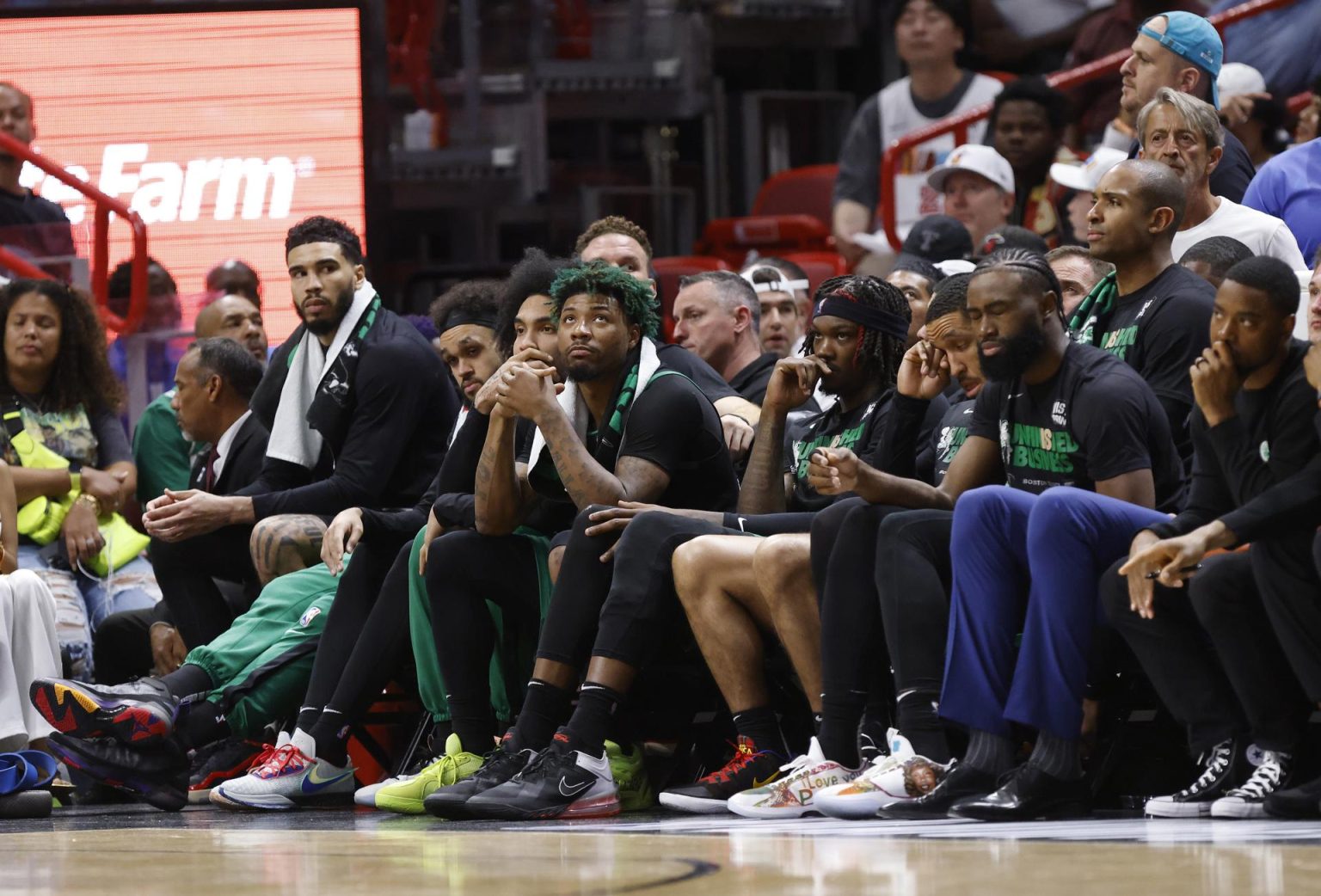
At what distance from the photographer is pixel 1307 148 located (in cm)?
567

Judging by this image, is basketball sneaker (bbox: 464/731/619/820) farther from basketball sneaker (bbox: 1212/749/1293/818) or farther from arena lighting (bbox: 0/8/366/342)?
arena lighting (bbox: 0/8/366/342)

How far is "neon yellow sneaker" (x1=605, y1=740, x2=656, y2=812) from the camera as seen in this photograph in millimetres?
5012

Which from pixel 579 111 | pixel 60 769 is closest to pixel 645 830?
pixel 60 769

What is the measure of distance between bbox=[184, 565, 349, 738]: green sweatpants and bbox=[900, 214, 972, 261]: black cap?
238 cm

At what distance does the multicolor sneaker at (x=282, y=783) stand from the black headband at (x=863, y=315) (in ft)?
5.81

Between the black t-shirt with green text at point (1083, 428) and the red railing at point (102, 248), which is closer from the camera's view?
the black t-shirt with green text at point (1083, 428)

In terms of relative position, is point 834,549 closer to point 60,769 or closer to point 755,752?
point 755,752

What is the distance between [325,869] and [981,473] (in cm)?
178

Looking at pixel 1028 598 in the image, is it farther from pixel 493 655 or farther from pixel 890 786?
pixel 493 655

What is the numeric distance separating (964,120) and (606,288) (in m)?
3.65

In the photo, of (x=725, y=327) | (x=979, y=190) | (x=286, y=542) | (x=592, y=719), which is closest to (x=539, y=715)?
(x=592, y=719)

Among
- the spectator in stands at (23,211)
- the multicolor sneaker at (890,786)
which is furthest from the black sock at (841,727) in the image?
the spectator in stands at (23,211)

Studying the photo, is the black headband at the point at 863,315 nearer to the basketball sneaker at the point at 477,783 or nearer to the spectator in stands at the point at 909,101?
the basketball sneaker at the point at 477,783

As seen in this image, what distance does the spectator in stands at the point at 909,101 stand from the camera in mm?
9148
